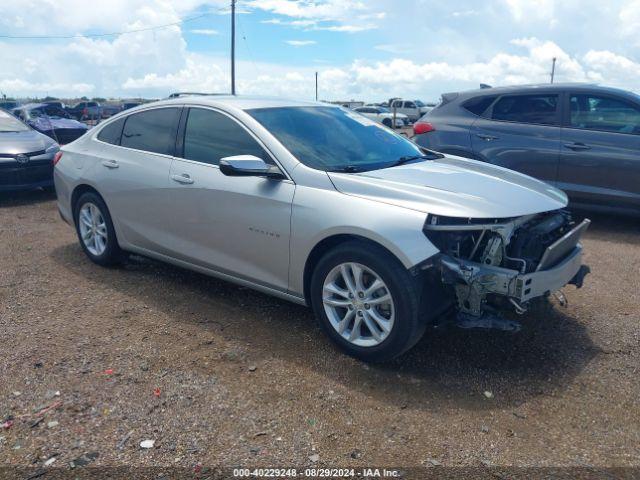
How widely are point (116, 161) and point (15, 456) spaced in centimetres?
293

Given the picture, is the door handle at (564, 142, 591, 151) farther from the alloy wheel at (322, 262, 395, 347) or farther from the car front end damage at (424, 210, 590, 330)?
the alloy wheel at (322, 262, 395, 347)

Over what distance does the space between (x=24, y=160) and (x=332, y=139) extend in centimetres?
625

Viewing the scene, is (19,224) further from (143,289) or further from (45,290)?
(143,289)

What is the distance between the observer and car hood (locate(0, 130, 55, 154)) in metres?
8.55

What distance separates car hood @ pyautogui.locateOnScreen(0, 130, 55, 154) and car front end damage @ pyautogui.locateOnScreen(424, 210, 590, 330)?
755 centimetres

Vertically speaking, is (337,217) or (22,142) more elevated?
(22,142)

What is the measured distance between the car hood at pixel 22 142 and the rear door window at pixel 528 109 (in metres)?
6.83

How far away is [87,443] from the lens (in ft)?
9.04

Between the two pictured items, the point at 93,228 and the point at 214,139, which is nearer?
the point at 214,139

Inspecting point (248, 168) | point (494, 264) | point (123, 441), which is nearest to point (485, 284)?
point (494, 264)

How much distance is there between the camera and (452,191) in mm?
3475

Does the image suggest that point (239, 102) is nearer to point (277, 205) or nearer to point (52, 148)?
point (277, 205)

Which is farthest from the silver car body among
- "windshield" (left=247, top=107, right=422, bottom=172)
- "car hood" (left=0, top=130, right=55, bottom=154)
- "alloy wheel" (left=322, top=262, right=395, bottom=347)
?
"car hood" (left=0, top=130, right=55, bottom=154)

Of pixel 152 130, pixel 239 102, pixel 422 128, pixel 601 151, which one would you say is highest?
pixel 239 102
